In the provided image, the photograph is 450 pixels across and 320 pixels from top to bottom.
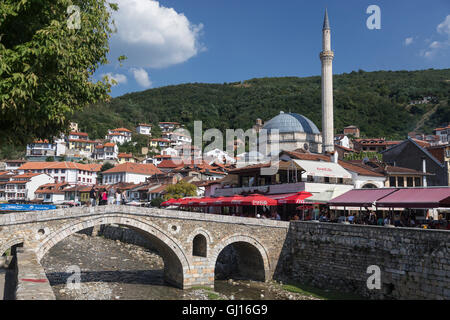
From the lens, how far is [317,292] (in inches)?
705

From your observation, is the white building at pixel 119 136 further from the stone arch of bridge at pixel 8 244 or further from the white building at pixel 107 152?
the stone arch of bridge at pixel 8 244

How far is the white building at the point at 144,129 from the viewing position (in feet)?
371

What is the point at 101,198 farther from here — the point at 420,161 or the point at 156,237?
the point at 420,161

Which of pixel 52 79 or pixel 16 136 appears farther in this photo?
pixel 16 136

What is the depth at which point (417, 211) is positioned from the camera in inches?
891

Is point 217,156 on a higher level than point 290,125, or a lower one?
lower

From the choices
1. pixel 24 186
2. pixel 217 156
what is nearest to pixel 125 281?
pixel 24 186

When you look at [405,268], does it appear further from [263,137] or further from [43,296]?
[263,137]

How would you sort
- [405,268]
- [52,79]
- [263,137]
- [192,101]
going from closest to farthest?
[52,79], [405,268], [263,137], [192,101]

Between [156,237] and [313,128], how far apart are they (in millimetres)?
38270

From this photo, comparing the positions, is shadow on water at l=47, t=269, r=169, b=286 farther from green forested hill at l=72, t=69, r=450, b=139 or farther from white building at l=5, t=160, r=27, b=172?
green forested hill at l=72, t=69, r=450, b=139

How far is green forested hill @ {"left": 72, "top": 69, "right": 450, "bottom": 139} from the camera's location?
328 feet
